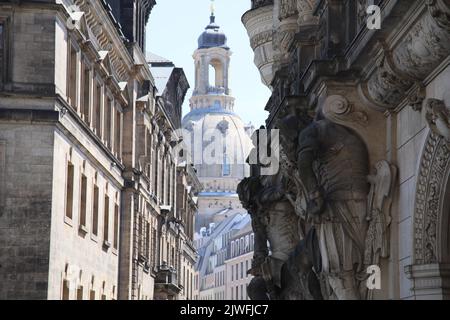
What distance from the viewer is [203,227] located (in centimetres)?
18062

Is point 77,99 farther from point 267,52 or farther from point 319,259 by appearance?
point 319,259

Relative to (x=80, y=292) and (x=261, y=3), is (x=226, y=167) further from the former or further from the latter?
(x=261, y=3)

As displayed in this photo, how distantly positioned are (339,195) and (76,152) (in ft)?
86.4

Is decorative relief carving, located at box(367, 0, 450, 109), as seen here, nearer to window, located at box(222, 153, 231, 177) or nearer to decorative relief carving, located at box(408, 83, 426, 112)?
decorative relief carving, located at box(408, 83, 426, 112)

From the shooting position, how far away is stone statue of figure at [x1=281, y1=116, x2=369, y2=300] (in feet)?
46.5

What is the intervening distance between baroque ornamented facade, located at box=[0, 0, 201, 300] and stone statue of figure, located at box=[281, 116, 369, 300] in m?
21.9

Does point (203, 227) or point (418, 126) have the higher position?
point (203, 227)

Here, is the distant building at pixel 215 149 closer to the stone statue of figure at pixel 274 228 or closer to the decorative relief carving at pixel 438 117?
the stone statue of figure at pixel 274 228

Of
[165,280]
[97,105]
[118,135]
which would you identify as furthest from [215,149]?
[97,105]

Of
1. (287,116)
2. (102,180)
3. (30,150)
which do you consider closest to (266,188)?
(287,116)

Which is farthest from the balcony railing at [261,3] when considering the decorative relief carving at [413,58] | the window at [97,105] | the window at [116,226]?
the window at [116,226]

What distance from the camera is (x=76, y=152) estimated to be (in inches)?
1572
